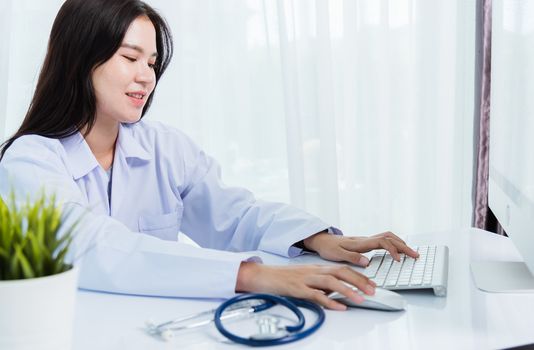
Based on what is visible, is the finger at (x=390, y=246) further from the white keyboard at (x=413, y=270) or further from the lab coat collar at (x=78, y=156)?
the lab coat collar at (x=78, y=156)

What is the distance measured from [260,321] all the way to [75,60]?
77 centimetres

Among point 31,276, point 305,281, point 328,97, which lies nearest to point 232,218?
point 305,281

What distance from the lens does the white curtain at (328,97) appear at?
214 cm

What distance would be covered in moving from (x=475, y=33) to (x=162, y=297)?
154cm

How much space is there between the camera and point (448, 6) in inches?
83.2

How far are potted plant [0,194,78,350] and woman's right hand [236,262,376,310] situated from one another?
347 mm

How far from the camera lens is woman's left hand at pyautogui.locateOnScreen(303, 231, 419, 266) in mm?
1053

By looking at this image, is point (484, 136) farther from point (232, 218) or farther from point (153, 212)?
point (153, 212)

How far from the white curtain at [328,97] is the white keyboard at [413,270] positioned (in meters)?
1.10

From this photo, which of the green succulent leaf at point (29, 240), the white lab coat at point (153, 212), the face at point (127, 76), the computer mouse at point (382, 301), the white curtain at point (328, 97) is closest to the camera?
the green succulent leaf at point (29, 240)

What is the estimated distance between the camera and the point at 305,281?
0.83 meters

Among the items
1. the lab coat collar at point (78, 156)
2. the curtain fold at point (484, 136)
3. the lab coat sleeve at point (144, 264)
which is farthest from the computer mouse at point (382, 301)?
the curtain fold at point (484, 136)

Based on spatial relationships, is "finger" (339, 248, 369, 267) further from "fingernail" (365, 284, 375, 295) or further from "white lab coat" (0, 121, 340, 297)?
"fingernail" (365, 284, 375, 295)

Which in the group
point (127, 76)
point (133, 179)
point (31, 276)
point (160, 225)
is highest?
point (127, 76)
